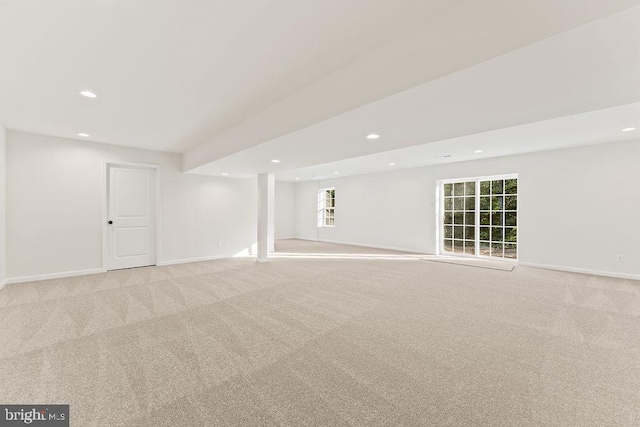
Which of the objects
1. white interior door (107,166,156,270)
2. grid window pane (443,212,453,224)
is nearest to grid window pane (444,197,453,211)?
grid window pane (443,212,453,224)

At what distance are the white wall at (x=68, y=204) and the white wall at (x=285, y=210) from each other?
473 centimetres

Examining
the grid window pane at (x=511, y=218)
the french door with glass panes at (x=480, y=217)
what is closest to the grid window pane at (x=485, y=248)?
the french door with glass panes at (x=480, y=217)

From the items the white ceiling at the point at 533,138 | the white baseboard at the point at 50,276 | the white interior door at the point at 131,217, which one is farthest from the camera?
the white interior door at the point at 131,217

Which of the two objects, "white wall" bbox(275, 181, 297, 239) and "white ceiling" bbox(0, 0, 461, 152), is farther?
"white wall" bbox(275, 181, 297, 239)

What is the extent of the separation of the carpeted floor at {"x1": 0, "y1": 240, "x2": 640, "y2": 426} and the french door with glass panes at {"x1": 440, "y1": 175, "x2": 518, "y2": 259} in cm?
227

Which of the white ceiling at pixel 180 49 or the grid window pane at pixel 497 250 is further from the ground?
the white ceiling at pixel 180 49

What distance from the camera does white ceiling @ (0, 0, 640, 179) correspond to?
61.4 inches

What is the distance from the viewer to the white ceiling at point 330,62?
1.56m

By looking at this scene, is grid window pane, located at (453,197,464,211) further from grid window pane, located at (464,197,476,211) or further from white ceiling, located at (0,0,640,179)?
white ceiling, located at (0,0,640,179)

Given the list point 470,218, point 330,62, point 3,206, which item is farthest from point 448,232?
point 3,206

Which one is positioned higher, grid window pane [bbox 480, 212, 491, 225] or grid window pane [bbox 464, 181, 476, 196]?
grid window pane [bbox 464, 181, 476, 196]

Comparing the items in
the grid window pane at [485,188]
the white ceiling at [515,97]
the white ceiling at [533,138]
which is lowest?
the grid window pane at [485,188]

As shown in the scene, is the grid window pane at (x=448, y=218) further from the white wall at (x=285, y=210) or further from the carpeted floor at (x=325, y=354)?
the white wall at (x=285, y=210)

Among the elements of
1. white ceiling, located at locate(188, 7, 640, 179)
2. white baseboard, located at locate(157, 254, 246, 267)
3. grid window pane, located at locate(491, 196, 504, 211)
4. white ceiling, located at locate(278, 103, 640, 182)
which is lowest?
white baseboard, located at locate(157, 254, 246, 267)
